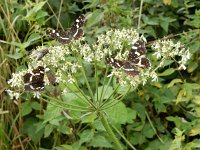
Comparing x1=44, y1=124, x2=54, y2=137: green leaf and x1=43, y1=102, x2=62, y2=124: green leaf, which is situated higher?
x1=43, y1=102, x2=62, y2=124: green leaf

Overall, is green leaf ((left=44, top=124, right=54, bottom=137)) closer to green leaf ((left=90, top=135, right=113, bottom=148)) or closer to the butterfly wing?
green leaf ((left=90, top=135, right=113, bottom=148))

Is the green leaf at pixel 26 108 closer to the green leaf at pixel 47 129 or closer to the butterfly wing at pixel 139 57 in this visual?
the green leaf at pixel 47 129

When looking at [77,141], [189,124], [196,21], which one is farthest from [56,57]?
[196,21]

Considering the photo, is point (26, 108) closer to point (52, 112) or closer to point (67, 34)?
point (52, 112)

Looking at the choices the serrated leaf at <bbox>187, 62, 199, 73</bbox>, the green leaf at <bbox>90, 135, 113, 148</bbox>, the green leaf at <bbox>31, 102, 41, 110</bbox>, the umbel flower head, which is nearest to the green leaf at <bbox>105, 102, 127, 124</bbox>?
the green leaf at <bbox>90, 135, 113, 148</bbox>

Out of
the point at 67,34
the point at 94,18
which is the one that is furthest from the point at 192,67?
the point at 67,34

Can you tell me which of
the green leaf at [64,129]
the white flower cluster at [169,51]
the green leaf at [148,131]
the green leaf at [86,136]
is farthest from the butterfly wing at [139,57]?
the green leaf at [148,131]

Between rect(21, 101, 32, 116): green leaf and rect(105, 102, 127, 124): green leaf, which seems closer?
rect(105, 102, 127, 124): green leaf

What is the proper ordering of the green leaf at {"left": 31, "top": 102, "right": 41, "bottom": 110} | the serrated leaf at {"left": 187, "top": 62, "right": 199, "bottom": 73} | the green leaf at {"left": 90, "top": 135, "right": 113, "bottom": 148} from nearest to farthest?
the green leaf at {"left": 90, "top": 135, "right": 113, "bottom": 148}
the green leaf at {"left": 31, "top": 102, "right": 41, "bottom": 110}
the serrated leaf at {"left": 187, "top": 62, "right": 199, "bottom": 73}
